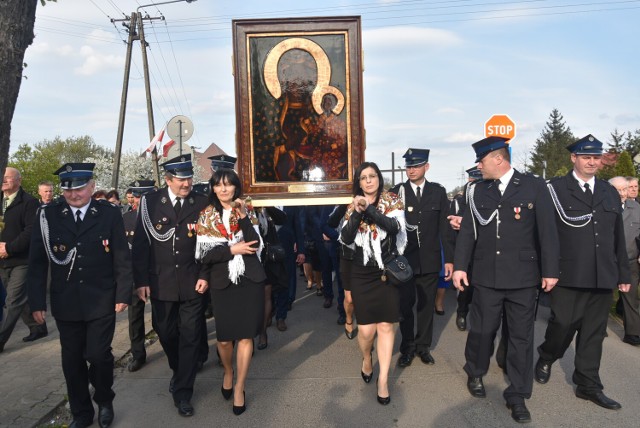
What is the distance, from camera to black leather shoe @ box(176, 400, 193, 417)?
14.7ft

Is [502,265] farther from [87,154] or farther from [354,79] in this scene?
[87,154]

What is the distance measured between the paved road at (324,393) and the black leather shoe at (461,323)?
625 mm

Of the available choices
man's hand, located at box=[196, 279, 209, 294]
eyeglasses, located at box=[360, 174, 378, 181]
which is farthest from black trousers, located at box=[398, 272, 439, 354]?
man's hand, located at box=[196, 279, 209, 294]

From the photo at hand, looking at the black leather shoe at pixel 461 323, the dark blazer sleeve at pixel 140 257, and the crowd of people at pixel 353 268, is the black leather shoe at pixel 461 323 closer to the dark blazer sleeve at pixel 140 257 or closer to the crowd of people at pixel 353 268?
the crowd of people at pixel 353 268

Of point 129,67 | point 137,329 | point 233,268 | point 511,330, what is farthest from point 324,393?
point 129,67

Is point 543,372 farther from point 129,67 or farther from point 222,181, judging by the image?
point 129,67

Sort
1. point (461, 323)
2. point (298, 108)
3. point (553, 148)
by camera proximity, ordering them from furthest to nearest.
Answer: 1. point (553, 148)
2. point (461, 323)
3. point (298, 108)

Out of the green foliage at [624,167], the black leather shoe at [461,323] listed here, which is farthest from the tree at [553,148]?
the black leather shoe at [461,323]

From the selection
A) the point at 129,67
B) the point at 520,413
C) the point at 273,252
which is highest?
the point at 129,67

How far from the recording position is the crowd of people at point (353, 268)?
4297 mm

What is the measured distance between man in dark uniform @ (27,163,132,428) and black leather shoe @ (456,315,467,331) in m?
4.46

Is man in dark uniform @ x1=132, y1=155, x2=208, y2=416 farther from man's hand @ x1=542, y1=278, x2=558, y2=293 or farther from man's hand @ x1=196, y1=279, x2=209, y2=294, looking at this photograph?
man's hand @ x1=542, y1=278, x2=558, y2=293

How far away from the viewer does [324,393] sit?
4.93 m

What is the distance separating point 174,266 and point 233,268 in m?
0.57
